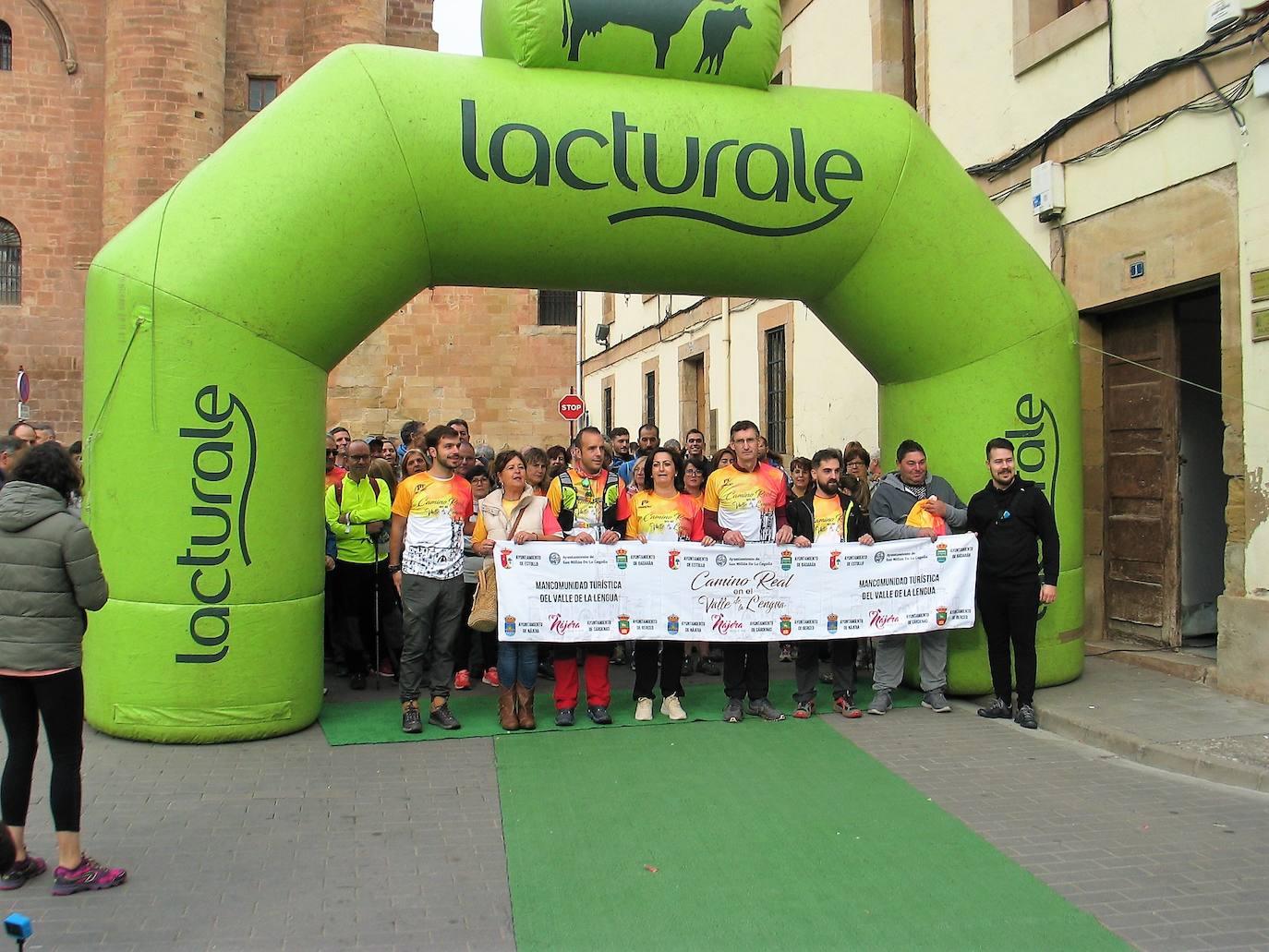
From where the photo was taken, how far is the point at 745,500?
699 cm

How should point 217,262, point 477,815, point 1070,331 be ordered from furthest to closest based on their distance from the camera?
point 1070,331 → point 217,262 → point 477,815

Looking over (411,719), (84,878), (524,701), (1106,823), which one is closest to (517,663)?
(524,701)

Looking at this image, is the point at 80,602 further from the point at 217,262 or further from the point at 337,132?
the point at 337,132

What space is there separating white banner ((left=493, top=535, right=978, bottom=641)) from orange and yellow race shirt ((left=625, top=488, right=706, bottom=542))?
179 mm

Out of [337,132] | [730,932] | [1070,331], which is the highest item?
[337,132]

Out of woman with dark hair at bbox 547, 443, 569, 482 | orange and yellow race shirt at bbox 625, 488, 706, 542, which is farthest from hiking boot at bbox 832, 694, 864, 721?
woman with dark hair at bbox 547, 443, 569, 482

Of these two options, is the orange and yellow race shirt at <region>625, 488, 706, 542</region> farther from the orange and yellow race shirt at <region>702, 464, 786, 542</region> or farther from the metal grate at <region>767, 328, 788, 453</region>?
the metal grate at <region>767, 328, 788, 453</region>

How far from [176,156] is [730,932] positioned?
22.9m

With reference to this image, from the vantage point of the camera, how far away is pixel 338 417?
2192cm

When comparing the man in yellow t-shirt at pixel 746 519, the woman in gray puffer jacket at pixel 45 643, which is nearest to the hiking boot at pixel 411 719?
the man in yellow t-shirt at pixel 746 519

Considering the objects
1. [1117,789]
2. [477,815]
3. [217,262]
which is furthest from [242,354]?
[1117,789]

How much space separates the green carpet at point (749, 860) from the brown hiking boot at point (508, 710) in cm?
41

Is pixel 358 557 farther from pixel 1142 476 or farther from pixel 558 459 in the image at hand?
pixel 1142 476

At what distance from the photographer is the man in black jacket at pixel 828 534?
701 cm
